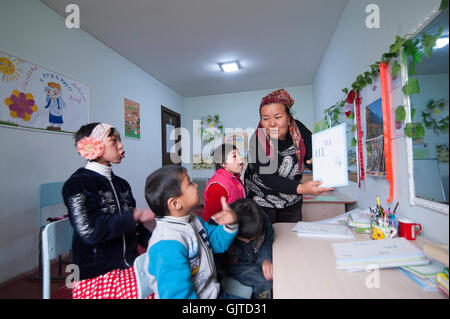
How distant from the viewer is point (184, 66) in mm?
4266

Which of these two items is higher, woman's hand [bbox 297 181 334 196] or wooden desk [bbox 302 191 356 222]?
woman's hand [bbox 297 181 334 196]

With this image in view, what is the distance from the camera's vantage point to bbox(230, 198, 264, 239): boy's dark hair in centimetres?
115

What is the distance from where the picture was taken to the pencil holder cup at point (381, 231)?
1.10 m

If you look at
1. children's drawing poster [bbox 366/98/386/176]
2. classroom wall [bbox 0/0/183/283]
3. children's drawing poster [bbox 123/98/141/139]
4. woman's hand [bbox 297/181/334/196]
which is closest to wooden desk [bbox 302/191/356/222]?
children's drawing poster [bbox 366/98/386/176]

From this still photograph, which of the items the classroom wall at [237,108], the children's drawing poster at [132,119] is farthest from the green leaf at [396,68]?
the classroom wall at [237,108]

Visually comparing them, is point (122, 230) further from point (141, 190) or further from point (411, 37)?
point (141, 190)

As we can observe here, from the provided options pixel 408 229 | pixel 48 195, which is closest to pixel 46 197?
pixel 48 195

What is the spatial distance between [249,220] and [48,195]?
6.99ft

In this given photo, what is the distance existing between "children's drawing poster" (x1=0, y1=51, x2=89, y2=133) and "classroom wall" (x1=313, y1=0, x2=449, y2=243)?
2.90 metres

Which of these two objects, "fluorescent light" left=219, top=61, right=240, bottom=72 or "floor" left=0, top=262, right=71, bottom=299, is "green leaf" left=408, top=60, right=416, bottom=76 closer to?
"floor" left=0, top=262, right=71, bottom=299

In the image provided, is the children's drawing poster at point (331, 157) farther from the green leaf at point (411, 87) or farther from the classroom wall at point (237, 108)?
the classroom wall at point (237, 108)
